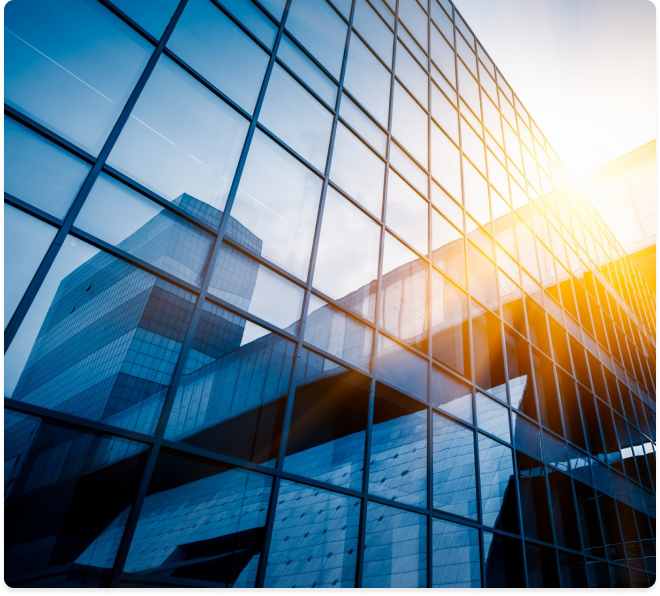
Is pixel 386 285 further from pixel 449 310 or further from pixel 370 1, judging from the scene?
pixel 370 1

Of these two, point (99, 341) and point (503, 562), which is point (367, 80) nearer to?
point (99, 341)

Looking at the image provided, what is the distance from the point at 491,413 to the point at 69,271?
10.2 m

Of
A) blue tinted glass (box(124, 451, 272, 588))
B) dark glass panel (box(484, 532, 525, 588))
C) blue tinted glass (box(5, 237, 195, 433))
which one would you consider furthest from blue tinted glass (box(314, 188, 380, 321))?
dark glass panel (box(484, 532, 525, 588))

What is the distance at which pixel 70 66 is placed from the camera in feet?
21.4

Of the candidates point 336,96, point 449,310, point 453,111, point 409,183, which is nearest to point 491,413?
point 449,310

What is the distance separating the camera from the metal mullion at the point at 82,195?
17.3 feet

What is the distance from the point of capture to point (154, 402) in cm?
612

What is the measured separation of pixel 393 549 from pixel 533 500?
5.85 metres

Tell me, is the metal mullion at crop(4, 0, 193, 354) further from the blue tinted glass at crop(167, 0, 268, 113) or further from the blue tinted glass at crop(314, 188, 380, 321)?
the blue tinted glass at crop(314, 188, 380, 321)

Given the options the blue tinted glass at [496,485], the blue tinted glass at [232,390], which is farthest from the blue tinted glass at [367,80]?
A: the blue tinted glass at [496,485]

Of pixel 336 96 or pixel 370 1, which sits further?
pixel 370 1

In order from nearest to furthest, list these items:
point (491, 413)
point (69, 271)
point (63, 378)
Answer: point (63, 378)
point (69, 271)
point (491, 413)

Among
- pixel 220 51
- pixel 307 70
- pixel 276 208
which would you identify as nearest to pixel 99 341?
pixel 276 208

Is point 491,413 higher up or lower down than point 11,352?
higher up
